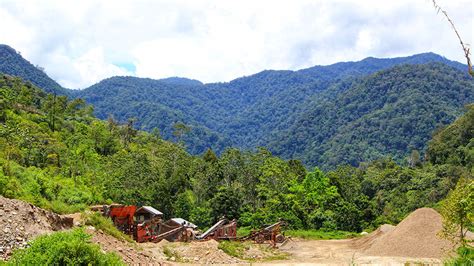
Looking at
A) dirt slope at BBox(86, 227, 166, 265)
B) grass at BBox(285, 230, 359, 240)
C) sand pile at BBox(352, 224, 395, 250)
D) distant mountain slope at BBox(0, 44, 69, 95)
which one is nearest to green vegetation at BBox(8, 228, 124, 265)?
dirt slope at BBox(86, 227, 166, 265)

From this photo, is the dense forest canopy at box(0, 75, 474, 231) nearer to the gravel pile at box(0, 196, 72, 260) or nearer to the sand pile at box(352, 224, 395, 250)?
the sand pile at box(352, 224, 395, 250)

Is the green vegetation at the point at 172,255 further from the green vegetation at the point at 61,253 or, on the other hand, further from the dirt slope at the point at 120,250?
the green vegetation at the point at 61,253

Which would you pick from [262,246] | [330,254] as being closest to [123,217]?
[262,246]

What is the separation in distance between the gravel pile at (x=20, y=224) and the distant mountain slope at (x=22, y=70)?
13855cm

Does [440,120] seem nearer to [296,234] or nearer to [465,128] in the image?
[465,128]

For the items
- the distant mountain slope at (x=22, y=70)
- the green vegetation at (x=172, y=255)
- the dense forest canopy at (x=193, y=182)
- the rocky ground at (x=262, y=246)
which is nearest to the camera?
the rocky ground at (x=262, y=246)

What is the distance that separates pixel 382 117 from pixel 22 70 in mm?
114094

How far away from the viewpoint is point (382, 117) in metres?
125

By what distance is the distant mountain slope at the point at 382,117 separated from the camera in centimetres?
11162

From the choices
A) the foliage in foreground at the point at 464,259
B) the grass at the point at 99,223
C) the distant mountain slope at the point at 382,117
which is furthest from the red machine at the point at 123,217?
the distant mountain slope at the point at 382,117

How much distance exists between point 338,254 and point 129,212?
11.2 meters

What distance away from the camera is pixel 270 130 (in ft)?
650

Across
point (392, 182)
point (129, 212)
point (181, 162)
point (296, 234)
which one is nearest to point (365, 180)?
point (392, 182)

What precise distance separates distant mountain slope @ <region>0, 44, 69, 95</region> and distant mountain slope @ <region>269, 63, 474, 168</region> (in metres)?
75.2
